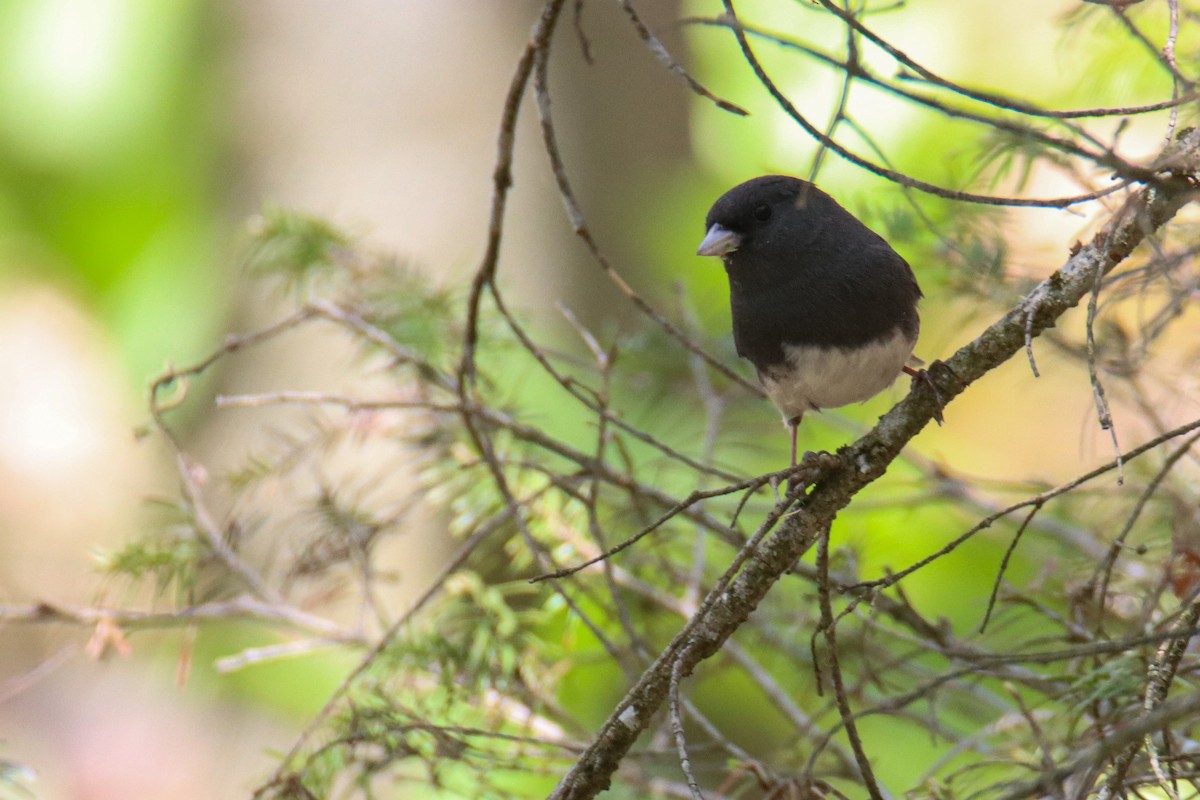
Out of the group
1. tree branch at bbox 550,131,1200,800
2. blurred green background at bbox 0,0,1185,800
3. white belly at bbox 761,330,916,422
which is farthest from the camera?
blurred green background at bbox 0,0,1185,800

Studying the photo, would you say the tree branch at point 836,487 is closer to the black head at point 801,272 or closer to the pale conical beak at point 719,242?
the black head at point 801,272

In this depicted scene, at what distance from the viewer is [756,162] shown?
2463mm

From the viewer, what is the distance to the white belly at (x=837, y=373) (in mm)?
1392

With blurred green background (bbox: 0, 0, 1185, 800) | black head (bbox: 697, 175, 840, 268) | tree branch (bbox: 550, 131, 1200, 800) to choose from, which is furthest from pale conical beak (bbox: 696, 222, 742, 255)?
blurred green background (bbox: 0, 0, 1185, 800)

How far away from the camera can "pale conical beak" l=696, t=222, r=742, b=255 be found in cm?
148

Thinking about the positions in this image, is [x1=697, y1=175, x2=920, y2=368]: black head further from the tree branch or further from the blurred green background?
the blurred green background

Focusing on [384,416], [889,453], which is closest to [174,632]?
[384,416]

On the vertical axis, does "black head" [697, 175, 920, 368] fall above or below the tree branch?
above

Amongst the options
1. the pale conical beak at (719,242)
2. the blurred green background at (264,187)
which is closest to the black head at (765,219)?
the pale conical beak at (719,242)

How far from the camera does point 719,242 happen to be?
58.6 inches

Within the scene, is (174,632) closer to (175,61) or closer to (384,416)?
(384,416)

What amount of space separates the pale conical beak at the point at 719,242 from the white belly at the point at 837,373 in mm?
162

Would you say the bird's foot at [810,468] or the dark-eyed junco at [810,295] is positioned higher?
the dark-eyed junco at [810,295]

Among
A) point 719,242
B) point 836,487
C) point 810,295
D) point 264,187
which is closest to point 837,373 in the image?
point 810,295
